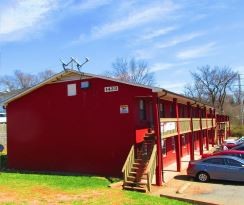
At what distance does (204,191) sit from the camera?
19.3m

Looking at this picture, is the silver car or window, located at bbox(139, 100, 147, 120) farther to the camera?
window, located at bbox(139, 100, 147, 120)

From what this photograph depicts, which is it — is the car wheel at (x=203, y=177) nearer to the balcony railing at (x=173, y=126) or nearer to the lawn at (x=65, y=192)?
the balcony railing at (x=173, y=126)

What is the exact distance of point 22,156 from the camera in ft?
87.5

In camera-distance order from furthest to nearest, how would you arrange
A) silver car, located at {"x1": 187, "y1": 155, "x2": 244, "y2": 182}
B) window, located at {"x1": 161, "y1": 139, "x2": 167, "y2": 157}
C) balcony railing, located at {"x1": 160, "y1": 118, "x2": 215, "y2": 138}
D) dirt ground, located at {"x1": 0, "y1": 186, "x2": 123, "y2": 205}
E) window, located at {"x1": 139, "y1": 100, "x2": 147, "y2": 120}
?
window, located at {"x1": 161, "y1": 139, "x2": 167, "y2": 157}
window, located at {"x1": 139, "y1": 100, "x2": 147, "y2": 120}
balcony railing, located at {"x1": 160, "y1": 118, "x2": 215, "y2": 138}
silver car, located at {"x1": 187, "y1": 155, "x2": 244, "y2": 182}
dirt ground, located at {"x1": 0, "y1": 186, "x2": 123, "y2": 205}

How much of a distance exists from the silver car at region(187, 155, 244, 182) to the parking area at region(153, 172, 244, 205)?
0.35 metres

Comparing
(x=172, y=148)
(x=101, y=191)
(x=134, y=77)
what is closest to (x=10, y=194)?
(x=101, y=191)

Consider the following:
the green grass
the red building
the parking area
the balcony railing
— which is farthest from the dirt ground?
the green grass

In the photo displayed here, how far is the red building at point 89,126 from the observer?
→ 867 inches

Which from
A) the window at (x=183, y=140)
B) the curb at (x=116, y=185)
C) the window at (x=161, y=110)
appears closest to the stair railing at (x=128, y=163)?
the curb at (x=116, y=185)

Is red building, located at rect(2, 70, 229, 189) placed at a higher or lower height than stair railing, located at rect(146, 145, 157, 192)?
higher

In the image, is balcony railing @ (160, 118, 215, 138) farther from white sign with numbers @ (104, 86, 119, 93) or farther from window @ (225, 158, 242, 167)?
window @ (225, 158, 242, 167)

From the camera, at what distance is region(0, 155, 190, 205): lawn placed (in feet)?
51.4

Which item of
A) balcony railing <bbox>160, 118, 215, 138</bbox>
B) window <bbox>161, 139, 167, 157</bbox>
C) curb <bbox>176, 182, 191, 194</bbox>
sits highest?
balcony railing <bbox>160, 118, 215, 138</bbox>

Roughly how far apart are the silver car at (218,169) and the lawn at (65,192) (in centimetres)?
489
